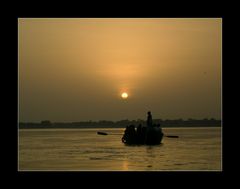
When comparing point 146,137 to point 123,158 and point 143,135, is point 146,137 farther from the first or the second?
point 123,158

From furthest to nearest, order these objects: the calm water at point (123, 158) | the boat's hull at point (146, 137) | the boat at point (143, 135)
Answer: the boat at point (143, 135)
the boat's hull at point (146, 137)
the calm water at point (123, 158)

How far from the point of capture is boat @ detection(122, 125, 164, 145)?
3634cm

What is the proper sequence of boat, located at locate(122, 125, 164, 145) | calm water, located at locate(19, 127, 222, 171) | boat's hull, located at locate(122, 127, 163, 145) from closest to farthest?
calm water, located at locate(19, 127, 222, 171), boat's hull, located at locate(122, 127, 163, 145), boat, located at locate(122, 125, 164, 145)

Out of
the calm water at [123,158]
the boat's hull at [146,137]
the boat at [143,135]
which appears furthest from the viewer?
the boat at [143,135]

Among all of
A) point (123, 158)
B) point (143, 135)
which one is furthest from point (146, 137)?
point (123, 158)

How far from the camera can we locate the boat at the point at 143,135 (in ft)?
119

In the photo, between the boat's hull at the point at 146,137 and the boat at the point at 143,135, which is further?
the boat at the point at 143,135

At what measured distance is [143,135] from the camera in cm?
3691
